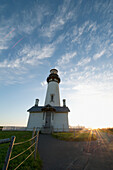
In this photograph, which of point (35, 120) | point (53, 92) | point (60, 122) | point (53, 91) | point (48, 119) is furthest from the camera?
point (53, 91)

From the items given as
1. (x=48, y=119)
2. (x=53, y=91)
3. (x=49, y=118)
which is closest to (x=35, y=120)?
(x=48, y=119)

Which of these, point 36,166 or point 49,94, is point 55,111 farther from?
point 36,166

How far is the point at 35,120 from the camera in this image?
18.7m

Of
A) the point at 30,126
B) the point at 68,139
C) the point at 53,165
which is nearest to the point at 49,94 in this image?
the point at 30,126

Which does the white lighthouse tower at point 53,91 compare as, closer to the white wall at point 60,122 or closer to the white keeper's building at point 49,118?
the white keeper's building at point 49,118

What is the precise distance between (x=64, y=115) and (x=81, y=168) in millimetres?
15100

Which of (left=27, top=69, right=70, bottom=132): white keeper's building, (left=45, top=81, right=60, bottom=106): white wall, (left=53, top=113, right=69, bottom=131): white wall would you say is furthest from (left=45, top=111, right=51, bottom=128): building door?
(left=45, top=81, right=60, bottom=106): white wall

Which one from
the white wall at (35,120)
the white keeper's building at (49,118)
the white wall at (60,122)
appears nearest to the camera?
the white keeper's building at (49,118)

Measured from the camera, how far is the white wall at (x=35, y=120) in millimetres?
18266

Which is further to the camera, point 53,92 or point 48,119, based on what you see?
point 53,92

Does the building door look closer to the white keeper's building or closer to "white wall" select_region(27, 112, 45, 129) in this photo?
the white keeper's building

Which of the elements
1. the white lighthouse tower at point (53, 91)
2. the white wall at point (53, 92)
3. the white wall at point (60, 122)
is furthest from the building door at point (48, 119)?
the white wall at point (53, 92)

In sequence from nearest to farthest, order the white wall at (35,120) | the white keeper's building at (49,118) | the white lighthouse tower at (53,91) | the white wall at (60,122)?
the white keeper's building at (49,118) → the white wall at (60,122) → the white wall at (35,120) → the white lighthouse tower at (53,91)

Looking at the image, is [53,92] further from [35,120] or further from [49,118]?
[35,120]
